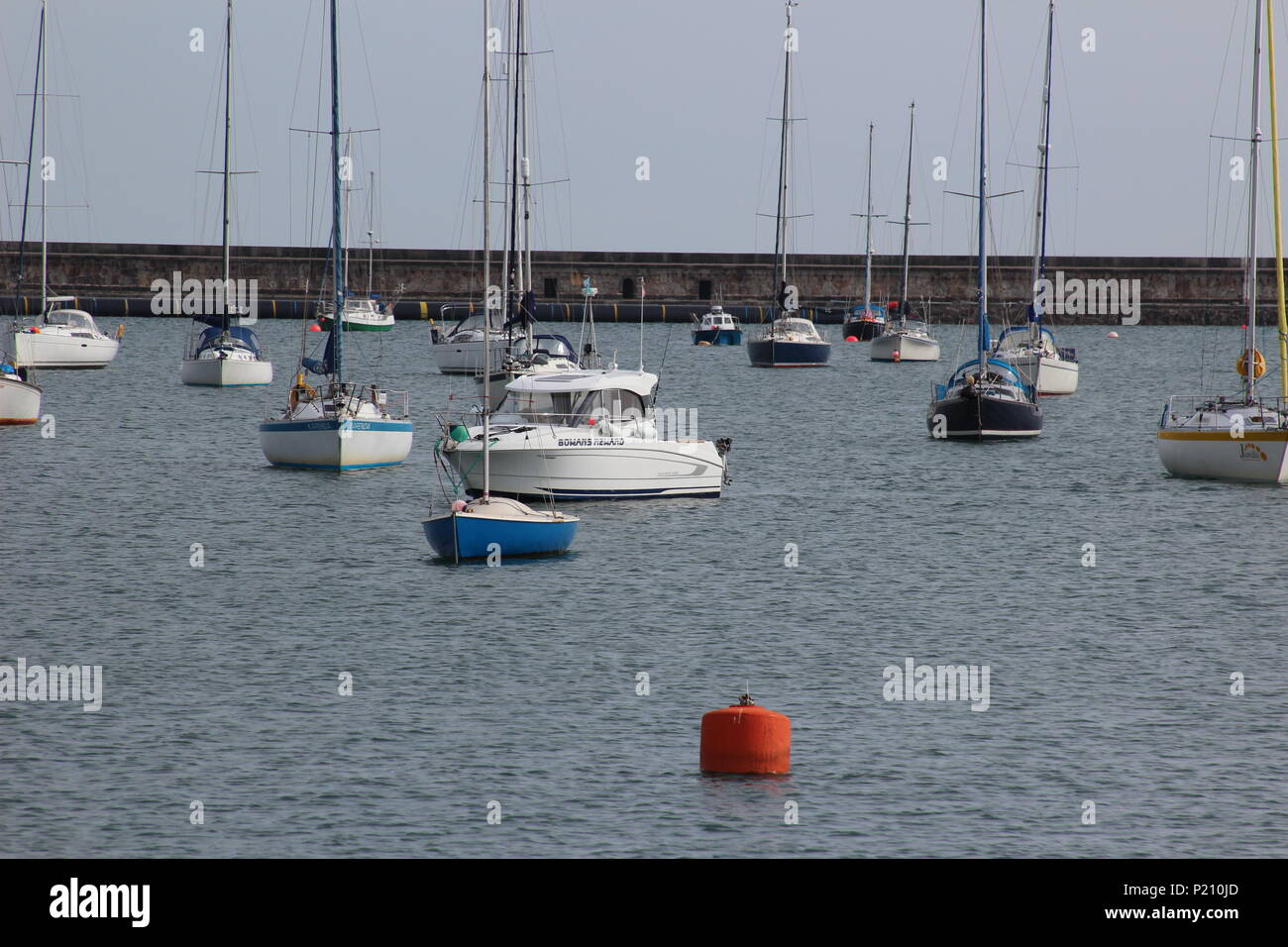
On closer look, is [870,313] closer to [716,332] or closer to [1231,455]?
[716,332]

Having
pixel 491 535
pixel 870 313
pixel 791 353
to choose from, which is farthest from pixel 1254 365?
pixel 870 313

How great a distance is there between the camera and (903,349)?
95.5 m

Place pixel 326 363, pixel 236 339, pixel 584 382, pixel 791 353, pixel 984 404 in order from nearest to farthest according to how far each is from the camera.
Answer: pixel 584 382, pixel 326 363, pixel 984 404, pixel 236 339, pixel 791 353

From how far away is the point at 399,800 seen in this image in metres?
17.5

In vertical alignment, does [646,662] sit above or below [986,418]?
below

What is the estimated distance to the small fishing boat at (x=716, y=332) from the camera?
364ft

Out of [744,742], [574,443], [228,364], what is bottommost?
[744,742]

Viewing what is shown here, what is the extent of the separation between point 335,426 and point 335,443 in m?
0.45

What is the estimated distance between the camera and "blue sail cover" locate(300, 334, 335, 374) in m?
42.1

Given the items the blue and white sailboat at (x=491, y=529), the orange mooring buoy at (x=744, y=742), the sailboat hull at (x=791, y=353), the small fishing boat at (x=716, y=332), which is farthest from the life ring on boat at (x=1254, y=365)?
the small fishing boat at (x=716, y=332)

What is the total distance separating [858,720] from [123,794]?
8473 mm

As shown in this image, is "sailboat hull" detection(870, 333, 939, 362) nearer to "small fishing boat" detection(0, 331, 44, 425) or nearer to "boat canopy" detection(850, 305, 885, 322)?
"boat canopy" detection(850, 305, 885, 322)

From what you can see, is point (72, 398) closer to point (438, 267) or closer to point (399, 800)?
point (399, 800)
